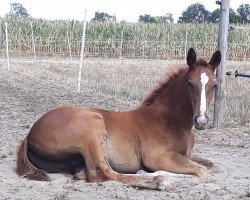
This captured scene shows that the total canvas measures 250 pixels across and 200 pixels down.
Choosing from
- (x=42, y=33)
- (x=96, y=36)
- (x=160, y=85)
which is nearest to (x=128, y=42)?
(x=96, y=36)

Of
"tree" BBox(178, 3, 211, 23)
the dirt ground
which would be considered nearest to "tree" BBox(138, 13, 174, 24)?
"tree" BBox(178, 3, 211, 23)

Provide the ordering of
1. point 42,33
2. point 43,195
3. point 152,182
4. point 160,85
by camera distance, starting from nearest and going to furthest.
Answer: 1. point 43,195
2. point 152,182
3. point 160,85
4. point 42,33

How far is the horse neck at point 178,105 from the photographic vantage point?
7.10m

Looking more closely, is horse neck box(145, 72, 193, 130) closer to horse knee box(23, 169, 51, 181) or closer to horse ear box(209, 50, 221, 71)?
horse ear box(209, 50, 221, 71)

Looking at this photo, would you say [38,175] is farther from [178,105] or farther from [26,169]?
[178,105]

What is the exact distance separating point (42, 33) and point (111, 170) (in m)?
36.3

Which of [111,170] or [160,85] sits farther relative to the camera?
[160,85]

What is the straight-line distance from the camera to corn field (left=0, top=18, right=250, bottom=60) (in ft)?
122

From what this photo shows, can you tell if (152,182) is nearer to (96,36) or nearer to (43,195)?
(43,195)

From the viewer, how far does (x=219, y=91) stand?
11.2 metres

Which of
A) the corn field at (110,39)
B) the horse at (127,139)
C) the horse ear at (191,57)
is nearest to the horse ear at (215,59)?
the horse at (127,139)

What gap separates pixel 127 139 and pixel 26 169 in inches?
49.6

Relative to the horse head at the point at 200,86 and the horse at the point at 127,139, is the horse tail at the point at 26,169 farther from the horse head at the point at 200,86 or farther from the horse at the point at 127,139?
the horse head at the point at 200,86

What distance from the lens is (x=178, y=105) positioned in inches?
283
